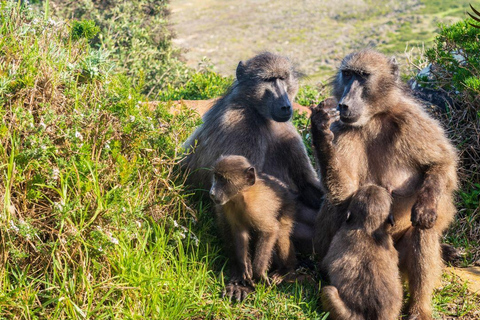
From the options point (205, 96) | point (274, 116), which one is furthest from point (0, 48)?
point (205, 96)

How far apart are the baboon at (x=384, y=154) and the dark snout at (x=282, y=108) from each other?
1.23 ft

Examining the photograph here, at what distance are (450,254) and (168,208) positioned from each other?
7.65 ft

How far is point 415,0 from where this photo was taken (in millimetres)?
19297

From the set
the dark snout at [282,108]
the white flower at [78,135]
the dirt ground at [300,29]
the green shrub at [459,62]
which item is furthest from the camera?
the dirt ground at [300,29]

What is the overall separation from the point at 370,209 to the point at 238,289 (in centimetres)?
107

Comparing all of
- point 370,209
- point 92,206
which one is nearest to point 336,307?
point 370,209

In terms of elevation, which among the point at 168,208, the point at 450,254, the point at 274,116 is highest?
the point at 274,116

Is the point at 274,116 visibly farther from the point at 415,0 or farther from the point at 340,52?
the point at 415,0

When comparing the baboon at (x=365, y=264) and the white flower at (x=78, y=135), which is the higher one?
the white flower at (x=78, y=135)

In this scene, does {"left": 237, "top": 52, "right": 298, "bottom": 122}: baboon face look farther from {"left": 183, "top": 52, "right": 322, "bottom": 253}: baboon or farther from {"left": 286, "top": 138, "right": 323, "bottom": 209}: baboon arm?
{"left": 286, "top": 138, "right": 323, "bottom": 209}: baboon arm

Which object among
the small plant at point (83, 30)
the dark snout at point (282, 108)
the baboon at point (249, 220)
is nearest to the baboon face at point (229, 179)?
the baboon at point (249, 220)

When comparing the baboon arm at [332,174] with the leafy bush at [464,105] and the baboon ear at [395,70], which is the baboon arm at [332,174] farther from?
the leafy bush at [464,105]

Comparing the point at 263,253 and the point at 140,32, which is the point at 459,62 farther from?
the point at 140,32

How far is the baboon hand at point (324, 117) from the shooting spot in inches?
154
